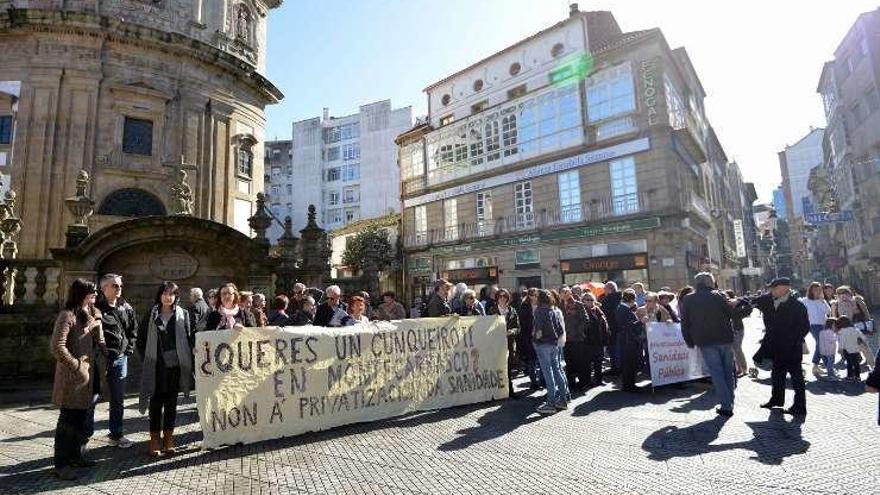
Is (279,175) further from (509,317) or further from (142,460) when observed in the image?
(142,460)

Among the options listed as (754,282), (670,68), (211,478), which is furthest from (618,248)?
(754,282)

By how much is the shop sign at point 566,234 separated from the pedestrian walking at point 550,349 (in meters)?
17.9

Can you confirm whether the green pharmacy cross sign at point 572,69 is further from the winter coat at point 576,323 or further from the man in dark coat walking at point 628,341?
the winter coat at point 576,323

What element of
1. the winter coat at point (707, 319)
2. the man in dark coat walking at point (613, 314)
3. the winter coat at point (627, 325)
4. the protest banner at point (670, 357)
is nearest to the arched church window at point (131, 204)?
the man in dark coat walking at point (613, 314)

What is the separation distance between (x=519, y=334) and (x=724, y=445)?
3920mm

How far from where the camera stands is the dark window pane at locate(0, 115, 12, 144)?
18391 millimetres

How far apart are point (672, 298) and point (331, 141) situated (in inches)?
2149

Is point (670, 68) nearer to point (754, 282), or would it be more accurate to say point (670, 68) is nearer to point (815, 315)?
point (815, 315)

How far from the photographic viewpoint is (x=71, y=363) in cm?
478

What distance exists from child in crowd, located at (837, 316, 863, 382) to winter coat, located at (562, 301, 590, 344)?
16.2 feet

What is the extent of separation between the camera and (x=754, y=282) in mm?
53719

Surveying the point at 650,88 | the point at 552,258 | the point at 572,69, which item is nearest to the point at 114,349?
the point at 552,258

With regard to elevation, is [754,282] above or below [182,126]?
below

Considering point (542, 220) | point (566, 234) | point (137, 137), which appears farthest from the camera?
point (542, 220)
